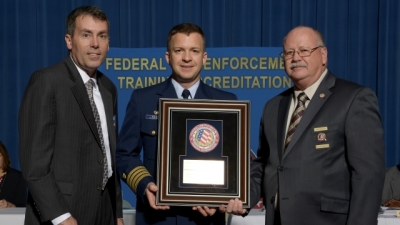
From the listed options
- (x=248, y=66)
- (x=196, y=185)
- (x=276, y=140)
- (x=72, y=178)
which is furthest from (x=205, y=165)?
(x=248, y=66)

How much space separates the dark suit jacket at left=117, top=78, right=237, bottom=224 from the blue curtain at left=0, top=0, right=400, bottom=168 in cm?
388

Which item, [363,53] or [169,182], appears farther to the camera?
[363,53]

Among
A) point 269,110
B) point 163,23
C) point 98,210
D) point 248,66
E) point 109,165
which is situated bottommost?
point 98,210

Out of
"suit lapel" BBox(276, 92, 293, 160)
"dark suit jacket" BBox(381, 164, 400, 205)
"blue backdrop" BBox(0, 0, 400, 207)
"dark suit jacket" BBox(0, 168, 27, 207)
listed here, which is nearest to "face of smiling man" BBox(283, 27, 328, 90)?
"suit lapel" BBox(276, 92, 293, 160)

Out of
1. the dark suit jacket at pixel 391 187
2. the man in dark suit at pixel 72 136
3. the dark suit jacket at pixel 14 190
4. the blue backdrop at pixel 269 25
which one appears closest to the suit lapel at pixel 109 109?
the man in dark suit at pixel 72 136

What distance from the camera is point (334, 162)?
2.89 m

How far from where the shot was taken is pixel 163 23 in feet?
23.2

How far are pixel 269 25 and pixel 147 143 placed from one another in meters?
4.11

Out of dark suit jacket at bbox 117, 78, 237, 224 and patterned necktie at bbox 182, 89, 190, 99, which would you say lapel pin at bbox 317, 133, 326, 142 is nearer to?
dark suit jacket at bbox 117, 78, 237, 224

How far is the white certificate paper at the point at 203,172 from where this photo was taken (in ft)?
9.91

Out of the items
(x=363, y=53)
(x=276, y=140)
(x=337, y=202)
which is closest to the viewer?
(x=337, y=202)

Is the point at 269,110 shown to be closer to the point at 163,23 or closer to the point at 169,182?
the point at 169,182

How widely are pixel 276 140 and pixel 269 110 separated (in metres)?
0.19

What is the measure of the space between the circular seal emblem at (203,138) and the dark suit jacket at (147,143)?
22 centimetres
